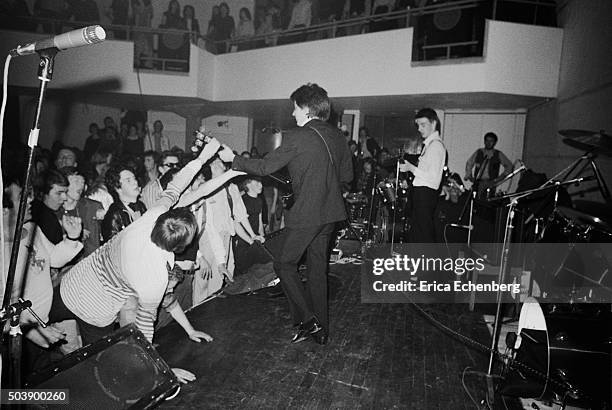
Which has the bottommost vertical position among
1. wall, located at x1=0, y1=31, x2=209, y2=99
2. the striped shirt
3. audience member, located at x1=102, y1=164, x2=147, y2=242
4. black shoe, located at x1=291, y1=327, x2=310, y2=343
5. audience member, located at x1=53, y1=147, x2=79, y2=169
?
black shoe, located at x1=291, y1=327, x2=310, y2=343

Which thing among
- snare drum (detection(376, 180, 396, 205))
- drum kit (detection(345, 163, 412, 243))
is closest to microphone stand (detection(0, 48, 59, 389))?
drum kit (detection(345, 163, 412, 243))

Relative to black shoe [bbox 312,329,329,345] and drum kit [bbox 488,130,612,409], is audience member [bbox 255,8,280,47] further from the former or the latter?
drum kit [bbox 488,130,612,409]

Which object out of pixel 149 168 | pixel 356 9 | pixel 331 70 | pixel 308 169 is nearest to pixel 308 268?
pixel 308 169

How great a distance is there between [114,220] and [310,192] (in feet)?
4.72

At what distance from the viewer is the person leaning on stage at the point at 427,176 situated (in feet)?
14.2

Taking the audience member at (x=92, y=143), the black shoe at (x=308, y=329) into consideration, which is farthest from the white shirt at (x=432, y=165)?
the audience member at (x=92, y=143)

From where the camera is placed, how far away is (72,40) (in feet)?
4.82

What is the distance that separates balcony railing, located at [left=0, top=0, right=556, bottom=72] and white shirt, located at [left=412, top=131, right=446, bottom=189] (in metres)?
3.60

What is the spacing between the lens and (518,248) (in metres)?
4.75

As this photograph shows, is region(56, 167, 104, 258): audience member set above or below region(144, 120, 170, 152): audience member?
below

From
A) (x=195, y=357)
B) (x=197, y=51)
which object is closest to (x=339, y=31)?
(x=197, y=51)

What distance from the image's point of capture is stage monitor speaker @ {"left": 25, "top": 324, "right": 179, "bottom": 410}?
186 cm

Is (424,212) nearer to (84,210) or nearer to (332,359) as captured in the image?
(332,359)

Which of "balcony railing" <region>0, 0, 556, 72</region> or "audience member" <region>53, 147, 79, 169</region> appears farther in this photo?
"balcony railing" <region>0, 0, 556, 72</region>
